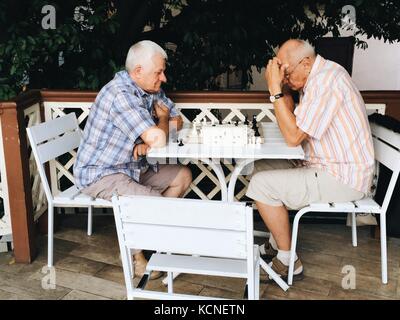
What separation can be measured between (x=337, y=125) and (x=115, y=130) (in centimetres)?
119

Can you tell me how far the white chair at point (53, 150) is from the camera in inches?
109

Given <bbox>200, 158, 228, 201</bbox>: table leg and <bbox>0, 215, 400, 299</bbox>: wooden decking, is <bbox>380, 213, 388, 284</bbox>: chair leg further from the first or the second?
<bbox>200, 158, 228, 201</bbox>: table leg

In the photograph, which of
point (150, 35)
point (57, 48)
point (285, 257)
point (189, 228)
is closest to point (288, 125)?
point (285, 257)

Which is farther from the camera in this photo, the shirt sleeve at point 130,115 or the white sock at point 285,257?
the white sock at point 285,257

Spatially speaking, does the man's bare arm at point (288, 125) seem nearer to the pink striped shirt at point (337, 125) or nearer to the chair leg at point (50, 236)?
the pink striped shirt at point (337, 125)

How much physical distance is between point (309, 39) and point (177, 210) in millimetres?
3745

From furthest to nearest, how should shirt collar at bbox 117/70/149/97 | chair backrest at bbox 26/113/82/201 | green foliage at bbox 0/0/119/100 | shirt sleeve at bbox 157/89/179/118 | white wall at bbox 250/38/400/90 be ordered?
white wall at bbox 250/38/400/90
green foliage at bbox 0/0/119/100
shirt sleeve at bbox 157/89/179/118
chair backrest at bbox 26/113/82/201
shirt collar at bbox 117/70/149/97

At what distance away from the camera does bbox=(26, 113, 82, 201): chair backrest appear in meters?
2.75

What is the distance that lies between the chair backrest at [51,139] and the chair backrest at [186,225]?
132 cm

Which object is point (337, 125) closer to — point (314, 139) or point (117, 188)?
point (314, 139)

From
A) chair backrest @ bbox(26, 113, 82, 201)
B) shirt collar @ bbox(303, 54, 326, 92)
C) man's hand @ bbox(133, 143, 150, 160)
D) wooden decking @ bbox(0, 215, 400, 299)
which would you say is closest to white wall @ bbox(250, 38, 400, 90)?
wooden decking @ bbox(0, 215, 400, 299)

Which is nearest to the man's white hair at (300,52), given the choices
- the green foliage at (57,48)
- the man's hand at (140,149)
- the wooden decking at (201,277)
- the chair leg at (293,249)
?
the chair leg at (293,249)

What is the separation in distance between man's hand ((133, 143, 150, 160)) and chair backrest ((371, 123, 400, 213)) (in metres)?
1.30
